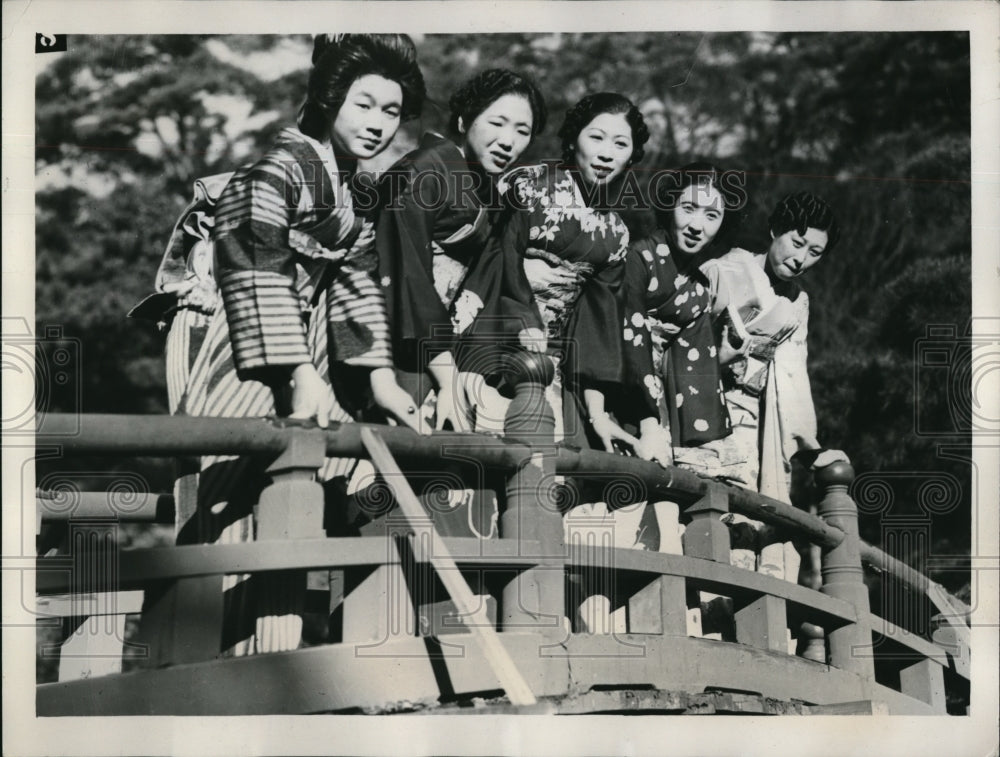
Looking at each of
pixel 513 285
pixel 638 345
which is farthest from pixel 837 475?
pixel 513 285

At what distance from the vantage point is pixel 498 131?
22.6 ft

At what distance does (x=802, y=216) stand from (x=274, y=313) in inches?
122

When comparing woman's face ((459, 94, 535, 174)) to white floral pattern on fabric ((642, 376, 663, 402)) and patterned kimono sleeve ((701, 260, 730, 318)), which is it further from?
patterned kimono sleeve ((701, 260, 730, 318))

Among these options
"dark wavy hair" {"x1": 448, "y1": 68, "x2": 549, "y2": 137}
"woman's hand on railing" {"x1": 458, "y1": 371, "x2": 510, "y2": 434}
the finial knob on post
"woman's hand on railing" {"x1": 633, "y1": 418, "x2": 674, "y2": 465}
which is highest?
"dark wavy hair" {"x1": 448, "y1": 68, "x2": 549, "y2": 137}

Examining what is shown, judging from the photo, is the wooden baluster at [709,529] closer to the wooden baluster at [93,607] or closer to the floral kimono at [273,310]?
the floral kimono at [273,310]

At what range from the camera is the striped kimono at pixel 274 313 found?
6047 mm

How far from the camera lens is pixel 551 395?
7.10m

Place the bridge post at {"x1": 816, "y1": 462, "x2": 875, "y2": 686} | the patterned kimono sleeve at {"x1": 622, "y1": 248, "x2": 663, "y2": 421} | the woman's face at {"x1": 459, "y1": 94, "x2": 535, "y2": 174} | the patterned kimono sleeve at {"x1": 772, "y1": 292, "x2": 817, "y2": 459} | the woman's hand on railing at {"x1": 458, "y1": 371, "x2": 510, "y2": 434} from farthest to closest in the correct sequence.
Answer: the patterned kimono sleeve at {"x1": 772, "y1": 292, "x2": 817, "y2": 459}
the bridge post at {"x1": 816, "y1": 462, "x2": 875, "y2": 686}
the patterned kimono sleeve at {"x1": 622, "y1": 248, "x2": 663, "y2": 421}
the woman's face at {"x1": 459, "y1": 94, "x2": 535, "y2": 174}
the woman's hand on railing at {"x1": 458, "y1": 371, "x2": 510, "y2": 434}

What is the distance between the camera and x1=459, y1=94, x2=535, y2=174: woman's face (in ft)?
22.6

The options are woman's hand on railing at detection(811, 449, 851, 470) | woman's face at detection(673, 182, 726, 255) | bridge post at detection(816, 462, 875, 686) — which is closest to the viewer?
bridge post at detection(816, 462, 875, 686)

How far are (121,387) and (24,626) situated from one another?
510 cm

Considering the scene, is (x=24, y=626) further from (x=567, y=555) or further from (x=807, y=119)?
(x=807, y=119)

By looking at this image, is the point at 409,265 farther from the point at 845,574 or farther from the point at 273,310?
the point at 845,574

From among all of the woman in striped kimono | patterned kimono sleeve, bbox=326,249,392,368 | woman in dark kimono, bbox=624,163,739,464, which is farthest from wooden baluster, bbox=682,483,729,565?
patterned kimono sleeve, bbox=326,249,392,368
